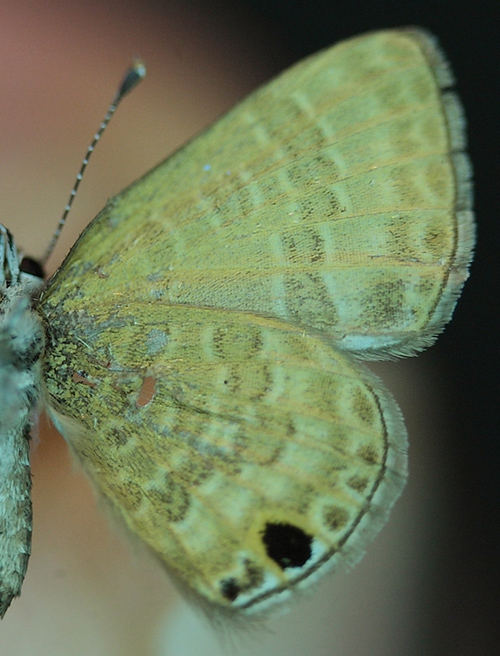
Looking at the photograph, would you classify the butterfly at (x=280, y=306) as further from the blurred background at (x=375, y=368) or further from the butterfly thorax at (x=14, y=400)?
the blurred background at (x=375, y=368)

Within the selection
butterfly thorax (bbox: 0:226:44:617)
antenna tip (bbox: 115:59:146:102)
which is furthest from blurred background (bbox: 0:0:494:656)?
antenna tip (bbox: 115:59:146:102)

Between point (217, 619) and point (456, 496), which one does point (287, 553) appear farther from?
point (456, 496)

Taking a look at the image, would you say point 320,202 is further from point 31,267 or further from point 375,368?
point 375,368

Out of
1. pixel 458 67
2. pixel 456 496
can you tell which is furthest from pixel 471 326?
pixel 458 67

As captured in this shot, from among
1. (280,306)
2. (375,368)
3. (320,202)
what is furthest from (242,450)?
(375,368)

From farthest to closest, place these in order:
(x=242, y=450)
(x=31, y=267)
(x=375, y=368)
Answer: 1. (x=375, y=368)
2. (x=31, y=267)
3. (x=242, y=450)

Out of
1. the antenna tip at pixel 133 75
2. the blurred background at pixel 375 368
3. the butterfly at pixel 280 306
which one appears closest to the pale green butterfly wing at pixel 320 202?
the butterfly at pixel 280 306
